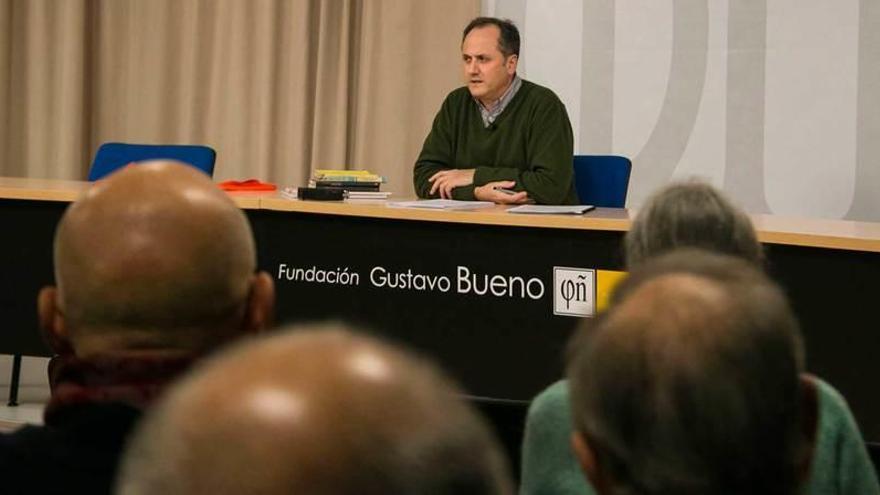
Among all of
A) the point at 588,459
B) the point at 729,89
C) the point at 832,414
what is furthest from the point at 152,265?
the point at 729,89

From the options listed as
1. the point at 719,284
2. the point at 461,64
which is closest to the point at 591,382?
the point at 719,284

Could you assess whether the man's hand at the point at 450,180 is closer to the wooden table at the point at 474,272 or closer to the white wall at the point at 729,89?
the wooden table at the point at 474,272

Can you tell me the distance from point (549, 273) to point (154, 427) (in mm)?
3156

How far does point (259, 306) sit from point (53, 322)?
0.21 meters

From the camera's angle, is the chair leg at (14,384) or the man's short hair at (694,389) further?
the chair leg at (14,384)

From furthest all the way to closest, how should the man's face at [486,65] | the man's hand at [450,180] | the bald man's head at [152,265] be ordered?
the man's face at [486,65], the man's hand at [450,180], the bald man's head at [152,265]

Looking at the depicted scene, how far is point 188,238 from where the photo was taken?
109 centimetres

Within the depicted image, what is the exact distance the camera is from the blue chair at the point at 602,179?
4.36m

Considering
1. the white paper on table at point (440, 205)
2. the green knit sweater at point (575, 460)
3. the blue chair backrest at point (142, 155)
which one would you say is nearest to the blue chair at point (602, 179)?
the white paper on table at point (440, 205)

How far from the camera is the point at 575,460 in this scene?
1397 mm

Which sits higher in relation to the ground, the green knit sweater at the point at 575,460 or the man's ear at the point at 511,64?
the man's ear at the point at 511,64

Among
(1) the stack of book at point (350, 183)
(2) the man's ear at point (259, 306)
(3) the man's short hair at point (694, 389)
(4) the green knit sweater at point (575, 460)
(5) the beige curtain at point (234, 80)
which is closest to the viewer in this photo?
(3) the man's short hair at point (694, 389)

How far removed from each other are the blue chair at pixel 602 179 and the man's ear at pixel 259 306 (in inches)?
128

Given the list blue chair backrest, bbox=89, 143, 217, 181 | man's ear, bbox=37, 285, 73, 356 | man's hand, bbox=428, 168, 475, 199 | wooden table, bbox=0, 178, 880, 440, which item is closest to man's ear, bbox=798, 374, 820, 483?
man's ear, bbox=37, 285, 73, 356
